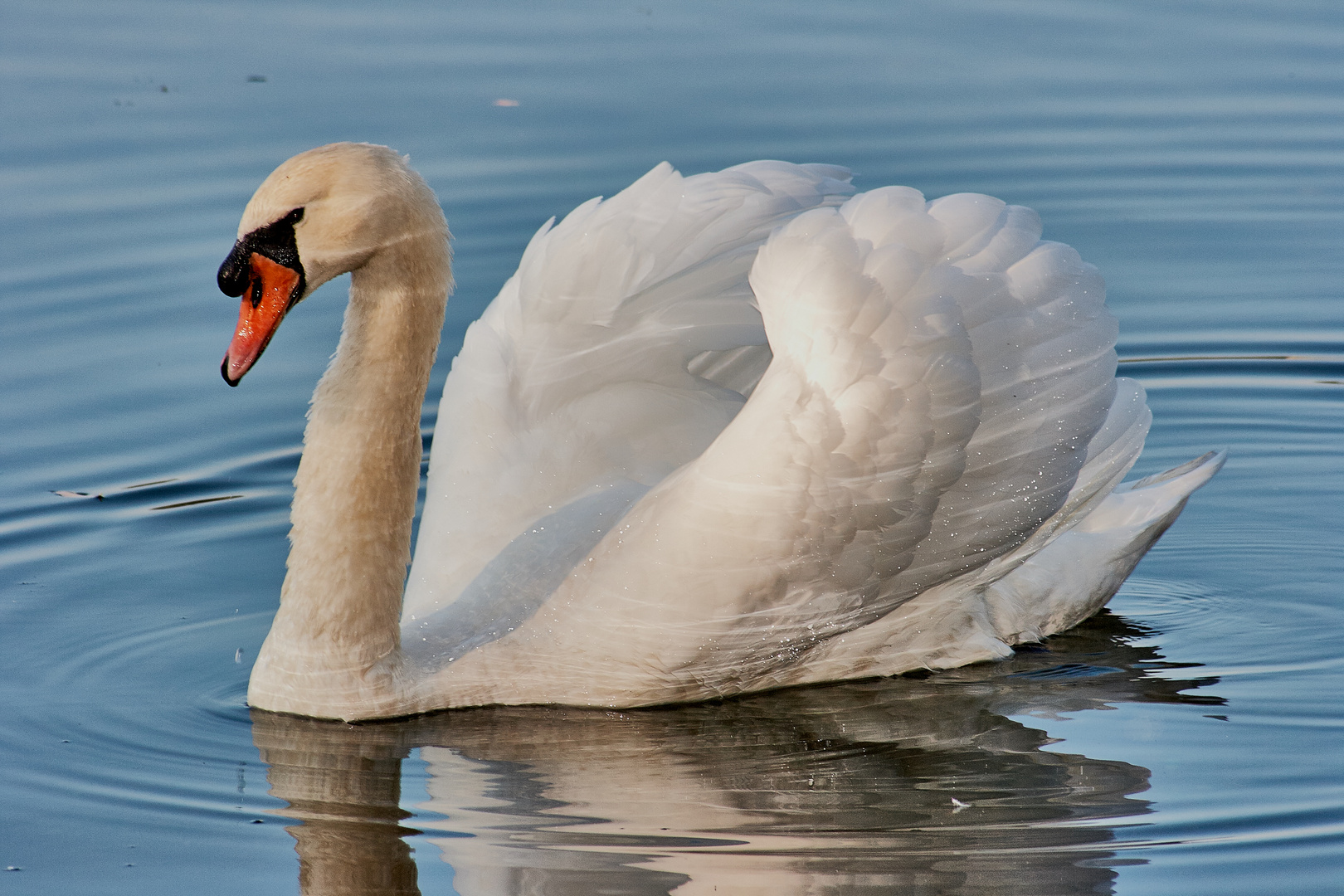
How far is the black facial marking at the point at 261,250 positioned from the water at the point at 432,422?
4.55 ft

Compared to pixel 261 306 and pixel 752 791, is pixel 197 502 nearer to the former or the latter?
pixel 261 306

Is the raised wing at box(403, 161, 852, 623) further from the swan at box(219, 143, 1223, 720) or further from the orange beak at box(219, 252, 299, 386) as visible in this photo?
the orange beak at box(219, 252, 299, 386)

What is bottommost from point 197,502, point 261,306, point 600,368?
point 197,502

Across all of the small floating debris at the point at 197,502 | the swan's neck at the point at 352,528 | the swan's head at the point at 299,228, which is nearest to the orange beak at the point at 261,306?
the swan's head at the point at 299,228

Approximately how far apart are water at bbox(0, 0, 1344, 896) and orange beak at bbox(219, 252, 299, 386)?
1.19 metres

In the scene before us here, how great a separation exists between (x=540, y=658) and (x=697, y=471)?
2.64 ft

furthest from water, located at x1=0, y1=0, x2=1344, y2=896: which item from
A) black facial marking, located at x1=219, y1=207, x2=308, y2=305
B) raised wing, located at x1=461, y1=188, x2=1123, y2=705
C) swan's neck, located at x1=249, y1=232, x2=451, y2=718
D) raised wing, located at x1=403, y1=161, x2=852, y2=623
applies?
black facial marking, located at x1=219, y1=207, x2=308, y2=305

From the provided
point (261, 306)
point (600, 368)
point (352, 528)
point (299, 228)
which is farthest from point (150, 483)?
point (299, 228)

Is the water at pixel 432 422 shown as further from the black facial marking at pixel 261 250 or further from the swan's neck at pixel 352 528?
the black facial marking at pixel 261 250

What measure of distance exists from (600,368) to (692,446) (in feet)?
1.35

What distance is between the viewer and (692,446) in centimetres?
679

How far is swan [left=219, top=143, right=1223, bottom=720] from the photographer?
573 cm

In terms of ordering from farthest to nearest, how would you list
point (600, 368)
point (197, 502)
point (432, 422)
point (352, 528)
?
point (432, 422), point (197, 502), point (600, 368), point (352, 528)

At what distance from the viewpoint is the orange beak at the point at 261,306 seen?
5688 millimetres
